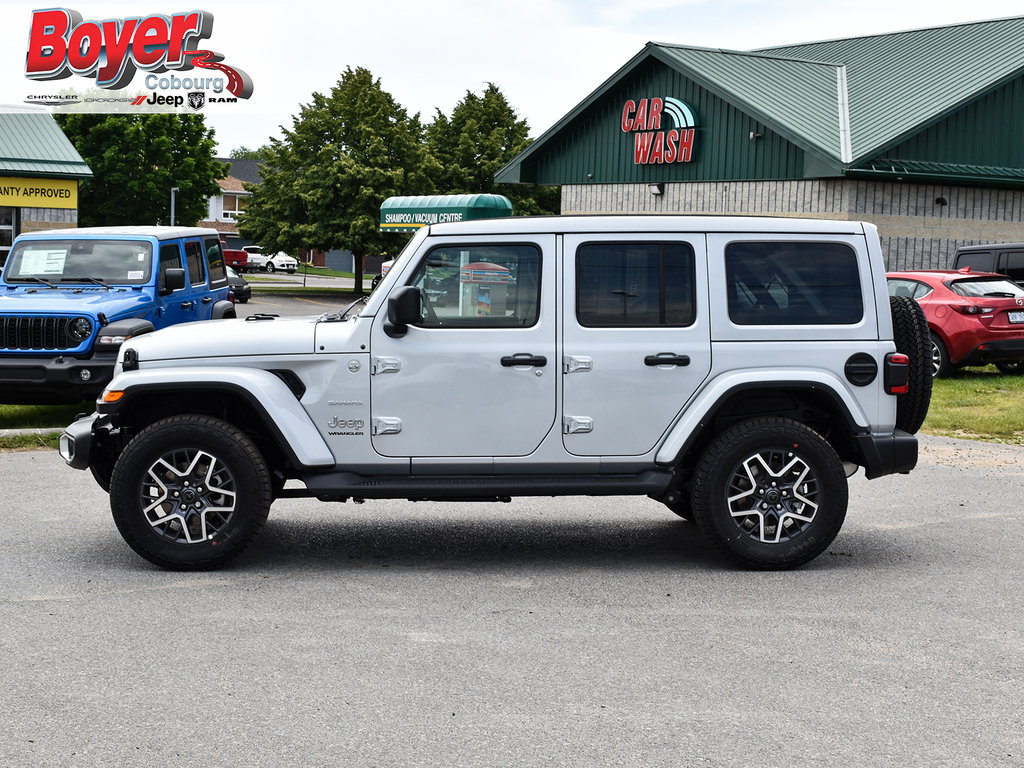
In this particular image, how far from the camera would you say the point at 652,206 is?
97.0ft

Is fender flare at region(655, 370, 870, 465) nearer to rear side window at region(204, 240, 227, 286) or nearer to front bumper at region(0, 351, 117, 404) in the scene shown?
front bumper at region(0, 351, 117, 404)

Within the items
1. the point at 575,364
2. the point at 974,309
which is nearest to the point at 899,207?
the point at 974,309

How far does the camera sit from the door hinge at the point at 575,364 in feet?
22.1

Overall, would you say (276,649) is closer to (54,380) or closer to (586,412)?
(586,412)

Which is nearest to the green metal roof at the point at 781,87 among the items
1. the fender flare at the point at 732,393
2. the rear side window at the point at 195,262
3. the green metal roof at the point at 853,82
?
the green metal roof at the point at 853,82

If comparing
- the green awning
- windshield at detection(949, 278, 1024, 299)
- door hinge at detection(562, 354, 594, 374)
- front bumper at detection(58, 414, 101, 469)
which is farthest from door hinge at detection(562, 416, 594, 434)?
the green awning

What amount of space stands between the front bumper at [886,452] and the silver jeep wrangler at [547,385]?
0.01 meters

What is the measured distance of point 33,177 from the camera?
30.9 metres

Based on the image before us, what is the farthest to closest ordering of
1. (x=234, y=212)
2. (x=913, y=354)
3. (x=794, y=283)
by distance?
1. (x=234, y=212)
2. (x=913, y=354)
3. (x=794, y=283)

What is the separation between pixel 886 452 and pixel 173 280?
8294 millimetres

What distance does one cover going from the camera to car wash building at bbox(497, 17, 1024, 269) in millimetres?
25078

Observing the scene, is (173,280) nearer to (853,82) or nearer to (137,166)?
(853,82)

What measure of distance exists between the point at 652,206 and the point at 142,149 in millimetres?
34409

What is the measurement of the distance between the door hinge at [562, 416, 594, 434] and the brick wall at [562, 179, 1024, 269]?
18.9m
